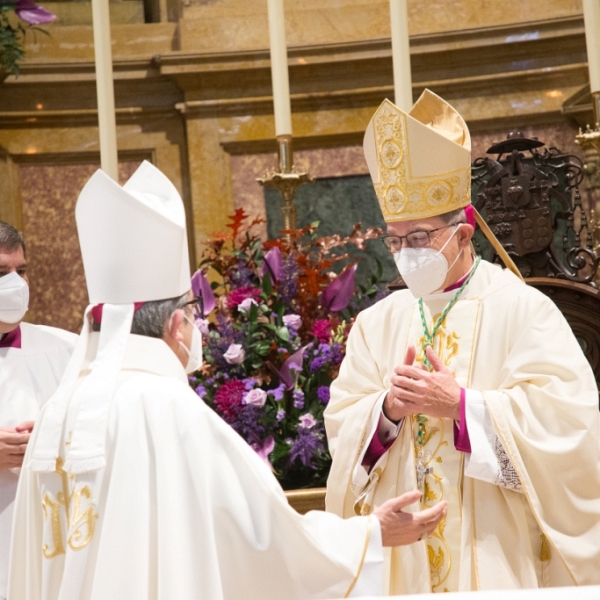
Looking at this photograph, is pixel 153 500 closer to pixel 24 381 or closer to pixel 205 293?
pixel 24 381

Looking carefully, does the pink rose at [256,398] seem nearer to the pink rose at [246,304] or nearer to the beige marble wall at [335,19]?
the pink rose at [246,304]

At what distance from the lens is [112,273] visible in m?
2.83

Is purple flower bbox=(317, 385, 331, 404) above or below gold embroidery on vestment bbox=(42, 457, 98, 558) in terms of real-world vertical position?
above

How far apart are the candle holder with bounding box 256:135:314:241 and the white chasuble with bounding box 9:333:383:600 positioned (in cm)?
209

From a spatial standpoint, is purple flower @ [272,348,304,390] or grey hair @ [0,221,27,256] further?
purple flower @ [272,348,304,390]

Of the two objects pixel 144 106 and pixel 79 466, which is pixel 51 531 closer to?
pixel 79 466

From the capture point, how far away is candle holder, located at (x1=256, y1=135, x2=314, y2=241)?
15.4 feet

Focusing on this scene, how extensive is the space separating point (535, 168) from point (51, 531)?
2611 mm

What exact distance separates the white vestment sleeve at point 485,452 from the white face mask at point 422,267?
0.43m

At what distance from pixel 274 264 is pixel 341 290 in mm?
292

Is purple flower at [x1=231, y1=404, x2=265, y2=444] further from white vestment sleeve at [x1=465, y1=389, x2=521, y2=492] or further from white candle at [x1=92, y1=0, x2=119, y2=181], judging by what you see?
white candle at [x1=92, y1=0, x2=119, y2=181]

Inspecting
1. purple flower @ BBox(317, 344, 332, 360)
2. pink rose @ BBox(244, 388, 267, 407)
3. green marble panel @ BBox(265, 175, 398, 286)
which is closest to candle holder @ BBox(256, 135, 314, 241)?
purple flower @ BBox(317, 344, 332, 360)

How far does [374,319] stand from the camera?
384 cm

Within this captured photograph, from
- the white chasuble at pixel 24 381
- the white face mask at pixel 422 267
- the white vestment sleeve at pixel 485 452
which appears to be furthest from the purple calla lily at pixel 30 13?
the white vestment sleeve at pixel 485 452
